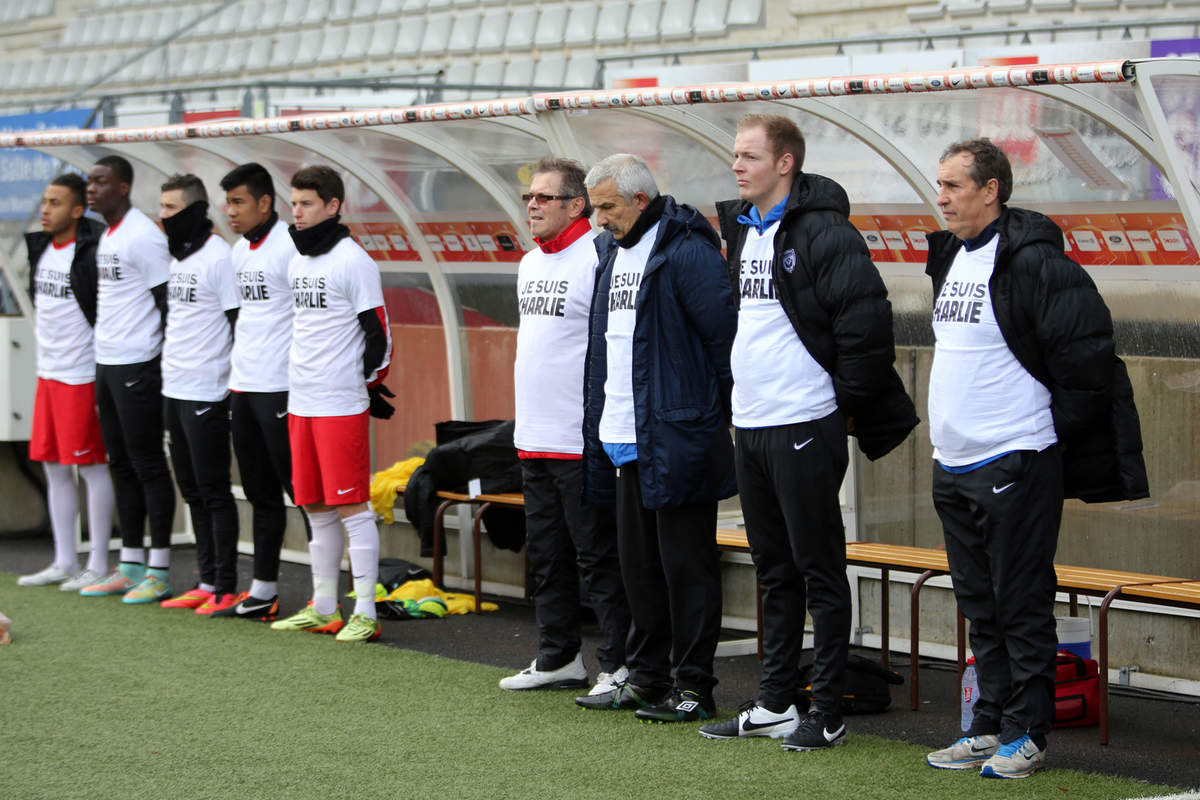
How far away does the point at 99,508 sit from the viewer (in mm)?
7961

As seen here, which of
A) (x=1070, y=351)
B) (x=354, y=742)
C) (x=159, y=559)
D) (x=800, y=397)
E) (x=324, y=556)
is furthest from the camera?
(x=159, y=559)

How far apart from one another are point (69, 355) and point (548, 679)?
357cm

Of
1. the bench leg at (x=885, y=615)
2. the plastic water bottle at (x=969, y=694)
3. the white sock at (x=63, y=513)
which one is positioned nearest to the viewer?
the plastic water bottle at (x=969, y=694)

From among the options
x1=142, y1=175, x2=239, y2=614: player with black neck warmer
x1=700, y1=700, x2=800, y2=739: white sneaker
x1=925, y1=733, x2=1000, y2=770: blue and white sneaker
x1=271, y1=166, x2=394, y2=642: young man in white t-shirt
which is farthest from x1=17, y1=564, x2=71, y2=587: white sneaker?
x1=925, y1=733, x2=1000, y2=770: blue and white sneaker

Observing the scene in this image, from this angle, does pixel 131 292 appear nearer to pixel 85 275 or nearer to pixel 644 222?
pixel 85 275

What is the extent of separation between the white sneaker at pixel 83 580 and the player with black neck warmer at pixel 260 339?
122 centimetres

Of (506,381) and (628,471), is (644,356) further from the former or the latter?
(506,381)

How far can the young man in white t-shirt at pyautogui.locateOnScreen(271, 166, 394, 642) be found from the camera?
6.49m

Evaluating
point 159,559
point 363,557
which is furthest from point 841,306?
point 159,559

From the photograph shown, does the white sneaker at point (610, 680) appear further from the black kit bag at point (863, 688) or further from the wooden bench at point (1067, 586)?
the wooden bench at point (1067, 586)

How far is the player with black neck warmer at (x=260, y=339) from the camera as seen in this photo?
679cm

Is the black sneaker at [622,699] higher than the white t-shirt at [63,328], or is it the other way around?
the white t-shirt at [63,328]

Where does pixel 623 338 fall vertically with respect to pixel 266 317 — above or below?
below

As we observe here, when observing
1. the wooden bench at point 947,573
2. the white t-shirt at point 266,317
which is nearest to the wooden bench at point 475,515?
the wooden bench at point 947,573
